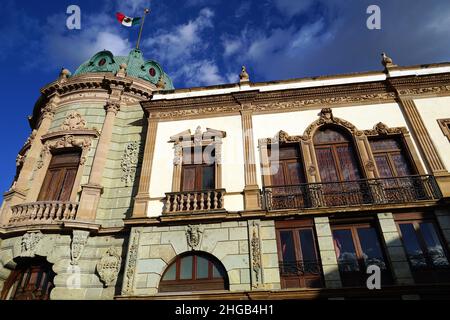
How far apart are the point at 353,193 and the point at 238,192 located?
13.0 feet

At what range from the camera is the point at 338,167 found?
37.7ft

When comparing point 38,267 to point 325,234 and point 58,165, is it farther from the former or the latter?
point 325,234

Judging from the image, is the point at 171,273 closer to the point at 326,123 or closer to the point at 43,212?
the point at 43,212

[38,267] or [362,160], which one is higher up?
[362,160]

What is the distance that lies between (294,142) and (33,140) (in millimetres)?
11385

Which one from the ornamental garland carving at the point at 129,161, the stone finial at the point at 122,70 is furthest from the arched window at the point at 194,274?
the stone finial at the point at 122,70

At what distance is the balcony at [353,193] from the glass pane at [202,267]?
274cm

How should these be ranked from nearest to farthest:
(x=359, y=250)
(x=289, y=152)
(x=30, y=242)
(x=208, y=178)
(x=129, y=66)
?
(x=359, y=250)
(x=30, y=242)
(x=208, y=178)
(x=289, y=152)
(x=129, y=66)

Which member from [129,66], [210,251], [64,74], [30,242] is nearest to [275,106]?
[210,251]

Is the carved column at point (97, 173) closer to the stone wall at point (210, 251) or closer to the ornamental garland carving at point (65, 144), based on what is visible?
the ornamental garland carving at point (65, 144)

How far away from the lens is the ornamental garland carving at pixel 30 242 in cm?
1037
